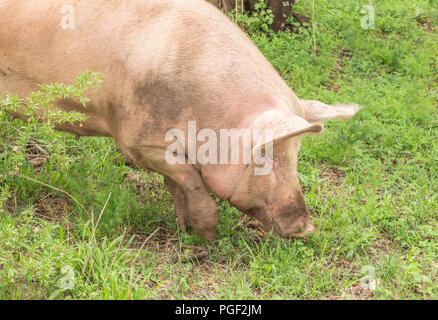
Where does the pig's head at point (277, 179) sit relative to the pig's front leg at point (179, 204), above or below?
above

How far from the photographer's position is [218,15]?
416cm

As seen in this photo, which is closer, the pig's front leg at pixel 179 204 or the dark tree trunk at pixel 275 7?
the pig's front leg at pixel 179 204

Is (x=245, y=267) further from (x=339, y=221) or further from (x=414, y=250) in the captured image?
(x=414, y=250)

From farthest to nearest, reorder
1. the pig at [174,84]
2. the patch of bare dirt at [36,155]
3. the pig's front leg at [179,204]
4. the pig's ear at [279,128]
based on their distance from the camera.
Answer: the patch of bare dirt at [36,155], the pig's front leg at [179,204], the pig at [174,84], the pig's ear at [279,128]

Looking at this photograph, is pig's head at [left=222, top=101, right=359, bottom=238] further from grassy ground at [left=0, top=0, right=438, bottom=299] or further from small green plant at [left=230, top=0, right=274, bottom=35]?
small green plant at [left=230, top=0, right=274, bottom=35]

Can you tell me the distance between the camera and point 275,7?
23.5 feet

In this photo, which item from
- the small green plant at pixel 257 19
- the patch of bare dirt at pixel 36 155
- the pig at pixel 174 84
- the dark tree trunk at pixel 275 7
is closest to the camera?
the pig at pixel 174 84

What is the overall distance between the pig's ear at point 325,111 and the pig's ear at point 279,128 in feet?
1.85

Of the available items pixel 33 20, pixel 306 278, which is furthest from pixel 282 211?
pixel 33 20

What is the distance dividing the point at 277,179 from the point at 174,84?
3.04 ft

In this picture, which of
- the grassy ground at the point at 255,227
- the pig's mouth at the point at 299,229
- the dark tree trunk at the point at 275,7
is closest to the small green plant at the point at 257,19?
the dark tree trunk at the point at 275,7

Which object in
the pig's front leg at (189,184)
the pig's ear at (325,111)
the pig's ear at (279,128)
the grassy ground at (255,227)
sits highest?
the pig's ear at (279,128)

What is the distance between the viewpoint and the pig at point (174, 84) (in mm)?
3773

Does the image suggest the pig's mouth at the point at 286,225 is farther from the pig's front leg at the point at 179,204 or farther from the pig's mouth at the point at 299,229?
the pig's front leg at the point at 179,204
